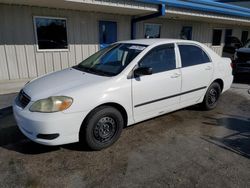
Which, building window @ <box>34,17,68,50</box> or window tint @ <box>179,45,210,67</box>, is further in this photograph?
building window @ <box>34,17,68,50</box>

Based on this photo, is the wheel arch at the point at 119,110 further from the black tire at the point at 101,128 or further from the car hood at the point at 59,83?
the car hood at the point at 59,83

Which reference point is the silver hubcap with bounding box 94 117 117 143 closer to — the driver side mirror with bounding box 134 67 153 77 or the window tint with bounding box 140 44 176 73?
the driver side mirror with bounding box 134 67 153 77

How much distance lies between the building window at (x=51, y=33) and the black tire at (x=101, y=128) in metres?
5.77

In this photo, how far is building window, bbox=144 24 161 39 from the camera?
413 inches

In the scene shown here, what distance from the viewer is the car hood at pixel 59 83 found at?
2994 mm

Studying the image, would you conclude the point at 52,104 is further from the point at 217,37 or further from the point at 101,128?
the point at 217,37

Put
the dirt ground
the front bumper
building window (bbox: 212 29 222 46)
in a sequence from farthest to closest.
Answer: building window (bbox: 212 29 222 46)
the front bumper
the dirt ground

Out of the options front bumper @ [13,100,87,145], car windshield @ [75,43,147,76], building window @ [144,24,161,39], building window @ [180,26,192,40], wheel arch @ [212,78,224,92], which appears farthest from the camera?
building window @ [180,26,192,40]

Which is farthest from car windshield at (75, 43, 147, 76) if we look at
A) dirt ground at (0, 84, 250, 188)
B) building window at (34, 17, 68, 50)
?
building window at (34, 17, 68, 50)

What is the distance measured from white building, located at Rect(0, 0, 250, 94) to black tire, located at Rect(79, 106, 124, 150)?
14.7 feet

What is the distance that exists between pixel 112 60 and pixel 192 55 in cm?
170

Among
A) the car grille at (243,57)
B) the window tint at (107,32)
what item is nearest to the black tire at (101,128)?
the window tint at (107,32)

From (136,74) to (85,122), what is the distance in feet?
3.66

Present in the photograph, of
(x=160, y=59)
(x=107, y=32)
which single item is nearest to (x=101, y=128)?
(x=160, y=59)
